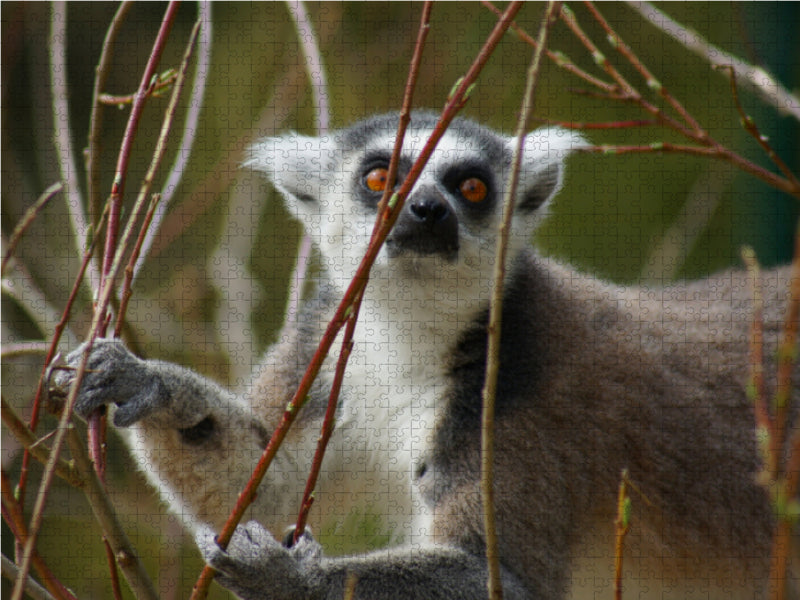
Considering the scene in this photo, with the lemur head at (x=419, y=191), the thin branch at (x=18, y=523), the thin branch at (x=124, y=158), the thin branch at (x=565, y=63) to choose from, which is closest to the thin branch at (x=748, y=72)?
the thin branch at (x=565, y=63)

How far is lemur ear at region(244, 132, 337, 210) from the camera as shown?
9.74 ft

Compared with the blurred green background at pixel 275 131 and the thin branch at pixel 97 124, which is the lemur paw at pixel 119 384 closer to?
the thin branch at pixel 97 124

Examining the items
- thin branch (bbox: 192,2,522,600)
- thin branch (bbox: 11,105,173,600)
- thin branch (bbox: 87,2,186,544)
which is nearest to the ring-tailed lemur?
thin branch (bbox: 87,2,186,544)

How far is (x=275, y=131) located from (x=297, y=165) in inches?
75.3

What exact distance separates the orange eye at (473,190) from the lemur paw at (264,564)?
1.22 metres

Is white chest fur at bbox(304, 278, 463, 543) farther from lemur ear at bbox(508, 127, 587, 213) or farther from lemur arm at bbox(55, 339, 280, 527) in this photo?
lemur ear at bbox(508, 127, 587, 213)

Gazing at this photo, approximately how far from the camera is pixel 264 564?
1904mm

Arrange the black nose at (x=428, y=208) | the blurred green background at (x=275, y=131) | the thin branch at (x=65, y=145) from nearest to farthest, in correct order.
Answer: the thin branch at (x=65, y=145) → the black nose at (x=428, y=208) → the blurred green background at (x=275, y=131)

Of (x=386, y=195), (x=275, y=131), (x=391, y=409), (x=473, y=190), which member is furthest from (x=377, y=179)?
(x=275, y=131)

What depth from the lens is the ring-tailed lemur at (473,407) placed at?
2.48 m

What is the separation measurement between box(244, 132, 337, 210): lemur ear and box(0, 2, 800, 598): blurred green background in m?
1.28

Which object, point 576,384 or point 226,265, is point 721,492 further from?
point 226,265

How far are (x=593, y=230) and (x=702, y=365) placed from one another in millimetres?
2873

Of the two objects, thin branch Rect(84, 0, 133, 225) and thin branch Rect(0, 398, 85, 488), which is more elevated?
thin branch Rect(84, 0, 133, 225)
